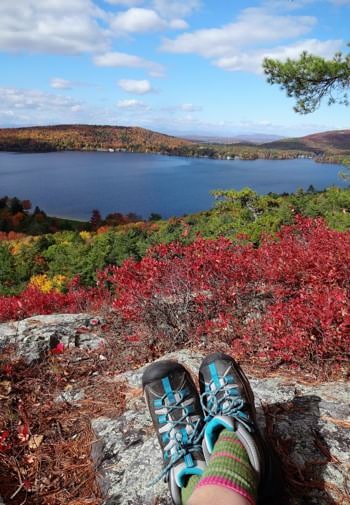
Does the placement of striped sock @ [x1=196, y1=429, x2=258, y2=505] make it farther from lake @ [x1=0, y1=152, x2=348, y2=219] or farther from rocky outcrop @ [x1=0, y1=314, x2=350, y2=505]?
lake @ [x1=0, y1=152, x2=348, y2=219]

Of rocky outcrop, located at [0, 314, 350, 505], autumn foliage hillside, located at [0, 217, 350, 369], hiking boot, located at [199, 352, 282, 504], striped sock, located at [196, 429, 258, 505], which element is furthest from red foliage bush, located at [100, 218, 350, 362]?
striped sock, located at [196, 429, 258, 505]

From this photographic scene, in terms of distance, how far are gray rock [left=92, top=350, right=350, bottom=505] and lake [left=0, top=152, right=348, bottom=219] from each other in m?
48.6

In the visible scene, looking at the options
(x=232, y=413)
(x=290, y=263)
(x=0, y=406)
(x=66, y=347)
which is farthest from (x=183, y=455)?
(x=290, y=263)

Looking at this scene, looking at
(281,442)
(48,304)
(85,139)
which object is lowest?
(48,304)

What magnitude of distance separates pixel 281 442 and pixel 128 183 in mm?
75312

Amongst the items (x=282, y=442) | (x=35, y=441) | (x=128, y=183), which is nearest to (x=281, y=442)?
(x=282, y=442)

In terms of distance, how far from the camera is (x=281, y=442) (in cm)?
177

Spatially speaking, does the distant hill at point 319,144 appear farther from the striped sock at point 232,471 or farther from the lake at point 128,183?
the striped sock at point 232,471

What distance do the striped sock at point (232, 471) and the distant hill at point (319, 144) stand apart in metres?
91.5

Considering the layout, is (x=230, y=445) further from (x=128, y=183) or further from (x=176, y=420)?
(x=128, y=183)

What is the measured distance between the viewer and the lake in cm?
5678

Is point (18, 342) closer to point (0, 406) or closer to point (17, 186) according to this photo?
point (0, 406)

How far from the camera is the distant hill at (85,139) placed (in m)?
102

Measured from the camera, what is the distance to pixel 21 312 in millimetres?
5152
